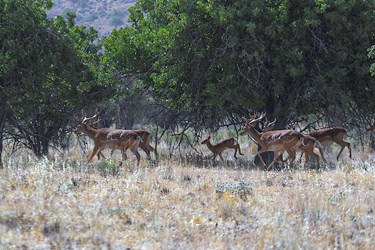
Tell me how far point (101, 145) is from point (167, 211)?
885cm

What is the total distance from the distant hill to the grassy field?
7831 centimetres

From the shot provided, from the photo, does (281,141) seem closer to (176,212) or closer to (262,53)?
(262,53)

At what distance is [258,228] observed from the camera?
29.2 ft

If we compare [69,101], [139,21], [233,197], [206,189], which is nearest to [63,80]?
[69,101]

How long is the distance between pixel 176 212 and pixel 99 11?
3651 inches

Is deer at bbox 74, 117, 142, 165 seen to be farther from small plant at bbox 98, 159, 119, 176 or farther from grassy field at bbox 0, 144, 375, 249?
grassy field at bbox 0, 144, 375, 249

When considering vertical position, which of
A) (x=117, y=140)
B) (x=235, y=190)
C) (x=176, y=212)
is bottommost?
(x=176, y=212)

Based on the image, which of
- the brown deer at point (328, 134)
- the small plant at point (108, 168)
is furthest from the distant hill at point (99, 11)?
the small plant at point (108, 168)

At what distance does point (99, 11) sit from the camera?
99.2 m

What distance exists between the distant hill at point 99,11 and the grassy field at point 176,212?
78.3m

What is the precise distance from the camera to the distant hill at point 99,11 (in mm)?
91562

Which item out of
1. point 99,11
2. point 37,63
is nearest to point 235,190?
point 37,63

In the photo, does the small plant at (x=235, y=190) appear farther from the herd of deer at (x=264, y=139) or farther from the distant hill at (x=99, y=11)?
the distant hill at (x=99, y=11)

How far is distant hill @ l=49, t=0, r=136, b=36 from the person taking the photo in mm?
91562
